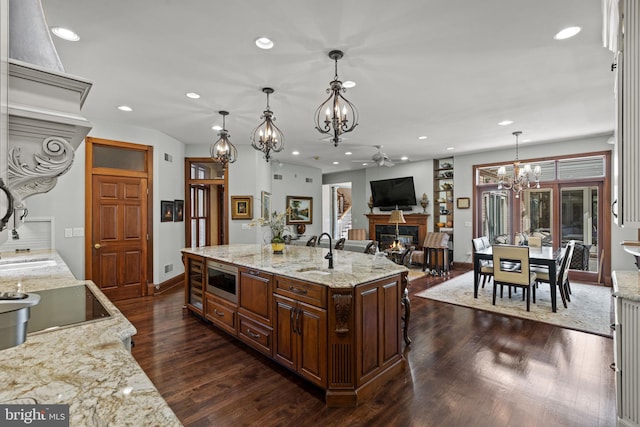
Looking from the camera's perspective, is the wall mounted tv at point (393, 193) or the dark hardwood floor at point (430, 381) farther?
the wall mounted tv at point (393, 193)

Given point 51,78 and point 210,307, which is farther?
point 210,307

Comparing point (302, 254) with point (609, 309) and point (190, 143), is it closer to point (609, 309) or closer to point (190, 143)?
point (190, 143)

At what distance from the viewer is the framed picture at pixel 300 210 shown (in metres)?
9.24

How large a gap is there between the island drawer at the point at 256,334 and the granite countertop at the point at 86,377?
1.59 m

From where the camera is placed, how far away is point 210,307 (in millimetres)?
3689

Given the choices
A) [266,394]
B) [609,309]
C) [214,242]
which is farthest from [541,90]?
[214,242]

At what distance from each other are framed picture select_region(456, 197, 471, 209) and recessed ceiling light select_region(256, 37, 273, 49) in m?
6.52

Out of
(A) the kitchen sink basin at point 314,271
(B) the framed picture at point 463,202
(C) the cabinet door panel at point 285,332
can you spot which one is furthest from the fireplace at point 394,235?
(C) the cabinet door panel at point 285,332

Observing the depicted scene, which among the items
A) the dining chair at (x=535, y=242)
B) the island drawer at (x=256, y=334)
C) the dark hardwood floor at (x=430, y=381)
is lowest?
the dark hardwood floor at (x=430, y=381)

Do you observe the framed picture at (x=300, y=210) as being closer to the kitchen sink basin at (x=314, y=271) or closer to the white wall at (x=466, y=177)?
the white wall at (x=466, y=177)

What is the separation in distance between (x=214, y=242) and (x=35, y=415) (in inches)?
292

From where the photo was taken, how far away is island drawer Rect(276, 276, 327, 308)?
2289 millimetres

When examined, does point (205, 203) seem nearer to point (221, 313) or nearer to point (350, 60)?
point (221, 313)

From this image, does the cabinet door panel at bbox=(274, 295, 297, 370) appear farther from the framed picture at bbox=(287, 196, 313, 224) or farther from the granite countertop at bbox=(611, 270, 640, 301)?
the framed picture at bbox=(287, 196, 313, 224)
